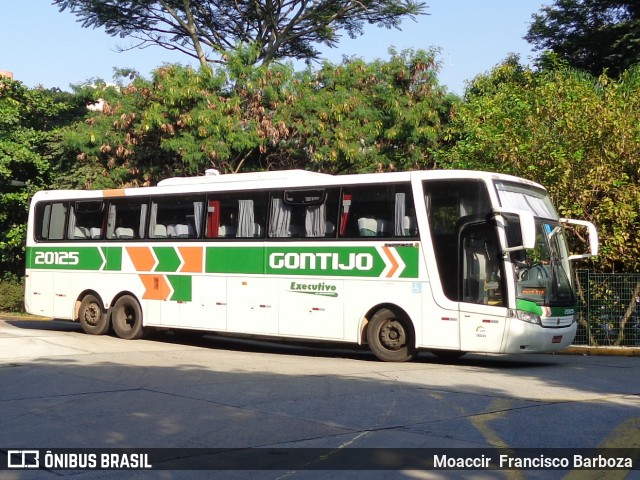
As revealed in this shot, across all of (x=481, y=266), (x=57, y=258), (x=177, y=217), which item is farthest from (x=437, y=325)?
(x=57, y=258)

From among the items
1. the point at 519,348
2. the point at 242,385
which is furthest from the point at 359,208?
the point at 242,385

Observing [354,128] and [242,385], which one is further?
[354,128]

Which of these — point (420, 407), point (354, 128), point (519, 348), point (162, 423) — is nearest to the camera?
point (162, 423)

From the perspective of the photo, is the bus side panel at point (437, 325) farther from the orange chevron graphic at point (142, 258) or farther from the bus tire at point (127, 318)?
the bus tire at point (127, 318)

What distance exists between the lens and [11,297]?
30.6m

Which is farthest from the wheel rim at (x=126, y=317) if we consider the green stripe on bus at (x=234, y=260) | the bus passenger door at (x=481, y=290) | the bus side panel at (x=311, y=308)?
the bus passenger door at (x=481, y=290)

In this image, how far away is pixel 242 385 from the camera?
12.3m

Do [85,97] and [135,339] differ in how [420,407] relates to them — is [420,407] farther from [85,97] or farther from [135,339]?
[85,97]

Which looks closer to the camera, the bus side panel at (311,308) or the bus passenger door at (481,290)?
the bus passenger door at (481,290)

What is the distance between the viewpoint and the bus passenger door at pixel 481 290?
1509 centimetres

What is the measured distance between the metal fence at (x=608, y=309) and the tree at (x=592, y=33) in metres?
13.2

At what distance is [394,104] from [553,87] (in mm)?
7172

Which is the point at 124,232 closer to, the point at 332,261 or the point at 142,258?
the point at 142,258

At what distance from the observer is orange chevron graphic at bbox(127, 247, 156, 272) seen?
1988cm
